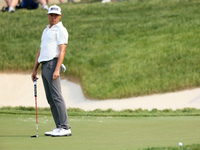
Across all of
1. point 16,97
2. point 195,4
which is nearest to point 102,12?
point 195,4

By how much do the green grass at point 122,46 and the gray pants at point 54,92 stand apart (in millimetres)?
9306

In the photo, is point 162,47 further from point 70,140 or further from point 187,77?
point 70,140

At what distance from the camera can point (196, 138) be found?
21.0 feet

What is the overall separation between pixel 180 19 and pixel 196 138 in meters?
15.7

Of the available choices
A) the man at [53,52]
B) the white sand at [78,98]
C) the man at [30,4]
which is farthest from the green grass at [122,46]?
the man at [53,52]

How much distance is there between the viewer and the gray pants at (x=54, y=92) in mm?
7160

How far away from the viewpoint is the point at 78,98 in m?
16.8

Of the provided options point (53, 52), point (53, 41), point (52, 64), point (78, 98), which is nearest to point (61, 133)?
point (52, 64)

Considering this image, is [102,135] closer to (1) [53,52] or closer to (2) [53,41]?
(1) [53,52]

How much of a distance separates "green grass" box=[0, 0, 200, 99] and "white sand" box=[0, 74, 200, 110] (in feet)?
1.04

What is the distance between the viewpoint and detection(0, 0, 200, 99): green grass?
17047mm

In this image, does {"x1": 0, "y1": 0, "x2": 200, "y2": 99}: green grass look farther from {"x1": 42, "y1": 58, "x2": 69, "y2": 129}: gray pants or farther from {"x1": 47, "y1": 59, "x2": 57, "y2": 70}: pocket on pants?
{"x1": 47, "y1": 59, "x2": 57, "y2": 70}: pocket on pants

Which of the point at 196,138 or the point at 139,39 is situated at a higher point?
the point at 139,39

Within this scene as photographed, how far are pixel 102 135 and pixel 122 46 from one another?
1275 cm
